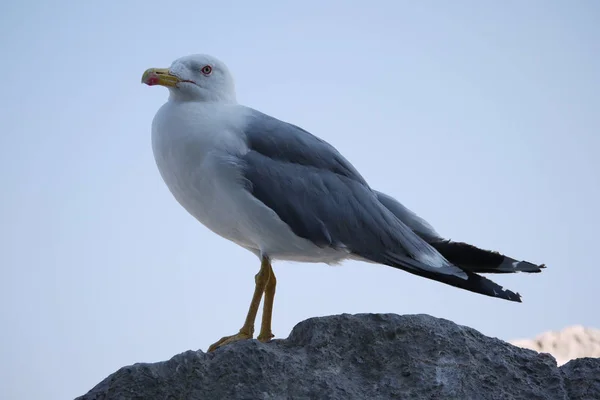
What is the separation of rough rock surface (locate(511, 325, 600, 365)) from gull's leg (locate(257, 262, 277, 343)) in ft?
20.7

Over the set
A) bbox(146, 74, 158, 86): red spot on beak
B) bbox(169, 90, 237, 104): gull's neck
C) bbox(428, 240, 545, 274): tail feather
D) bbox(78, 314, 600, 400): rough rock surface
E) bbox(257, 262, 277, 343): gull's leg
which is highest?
bbox(146, 74, 158, 86): red spot on beak

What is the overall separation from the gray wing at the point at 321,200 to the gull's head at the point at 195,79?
0.40 metres

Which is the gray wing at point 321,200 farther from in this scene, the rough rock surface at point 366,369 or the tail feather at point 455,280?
the rough rock surface at point 366,369

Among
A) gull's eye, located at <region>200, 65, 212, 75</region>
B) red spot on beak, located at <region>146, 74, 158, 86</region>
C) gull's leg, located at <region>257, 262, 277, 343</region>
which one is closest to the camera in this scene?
gull's leg, located at <region>257, 262, 277, 343</region>

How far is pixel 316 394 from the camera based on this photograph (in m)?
3.78

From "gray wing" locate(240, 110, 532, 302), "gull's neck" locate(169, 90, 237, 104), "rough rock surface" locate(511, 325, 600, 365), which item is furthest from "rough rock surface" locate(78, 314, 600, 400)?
"rough rock surface" locate(511, 325, 600, 365)

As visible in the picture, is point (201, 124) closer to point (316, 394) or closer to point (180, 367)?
point (180, 367)

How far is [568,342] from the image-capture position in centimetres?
1091

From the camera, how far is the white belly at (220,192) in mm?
5020

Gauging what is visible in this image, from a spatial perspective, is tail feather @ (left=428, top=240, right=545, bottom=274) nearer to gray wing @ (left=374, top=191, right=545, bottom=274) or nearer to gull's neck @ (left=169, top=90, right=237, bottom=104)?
gray wing @ (left=374, top=191, right=545, bottom=274)

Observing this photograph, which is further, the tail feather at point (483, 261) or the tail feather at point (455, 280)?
the tail feather at point (483, 261)

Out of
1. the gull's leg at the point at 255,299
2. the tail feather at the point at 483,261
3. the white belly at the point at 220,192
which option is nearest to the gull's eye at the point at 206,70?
the white belly at the point at 220,192

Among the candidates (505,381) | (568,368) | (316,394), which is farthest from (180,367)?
(568,368)

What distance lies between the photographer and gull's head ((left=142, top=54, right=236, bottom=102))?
560 centimetres
